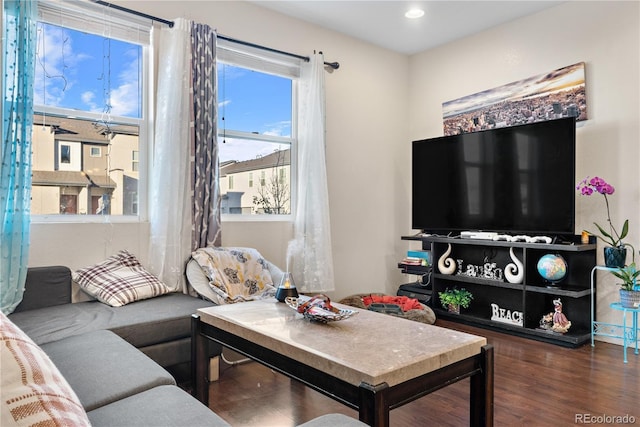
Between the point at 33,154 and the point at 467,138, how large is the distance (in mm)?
3370

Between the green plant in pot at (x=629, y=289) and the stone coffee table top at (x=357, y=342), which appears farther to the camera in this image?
the green plant in pot at (x=629, y=289)

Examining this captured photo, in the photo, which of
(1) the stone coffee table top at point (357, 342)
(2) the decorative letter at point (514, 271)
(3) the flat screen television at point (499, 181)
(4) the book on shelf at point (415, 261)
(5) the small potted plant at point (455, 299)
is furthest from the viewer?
(4) the book on shelf at point (415, 261)

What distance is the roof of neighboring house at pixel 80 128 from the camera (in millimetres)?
2814

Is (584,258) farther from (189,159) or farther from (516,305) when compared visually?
(189,159)

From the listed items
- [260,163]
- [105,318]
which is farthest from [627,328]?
[105,318]

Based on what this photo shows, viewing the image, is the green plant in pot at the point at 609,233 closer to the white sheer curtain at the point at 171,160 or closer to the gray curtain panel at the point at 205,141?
the gray curtain panel at the point at 205,141

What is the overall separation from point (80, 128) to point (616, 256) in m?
3.82

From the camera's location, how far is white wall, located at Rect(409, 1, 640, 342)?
10.6ft

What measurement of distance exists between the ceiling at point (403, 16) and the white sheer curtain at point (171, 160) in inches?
38.1

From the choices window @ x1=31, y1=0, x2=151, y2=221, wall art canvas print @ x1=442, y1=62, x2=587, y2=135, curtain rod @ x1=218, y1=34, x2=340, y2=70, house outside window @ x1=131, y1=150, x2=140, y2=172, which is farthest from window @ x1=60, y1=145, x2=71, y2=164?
wall art canvas print @ x1=442, y1=62, x2=587, y2=135

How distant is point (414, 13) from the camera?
3.80 meters

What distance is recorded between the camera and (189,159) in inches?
125

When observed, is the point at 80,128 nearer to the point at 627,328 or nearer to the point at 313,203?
the point at 313,203

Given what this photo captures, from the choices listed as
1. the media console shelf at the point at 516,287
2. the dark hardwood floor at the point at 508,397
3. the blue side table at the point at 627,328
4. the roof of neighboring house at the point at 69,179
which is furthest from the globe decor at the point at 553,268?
A: the roof of neighboring house at the point at 69,179
